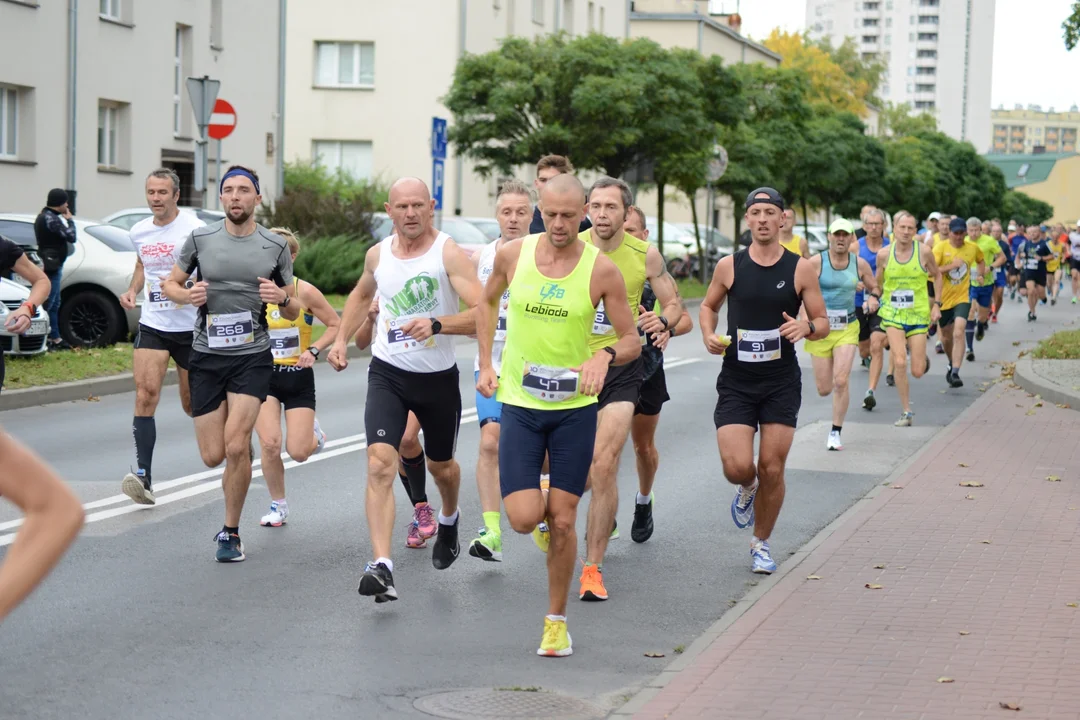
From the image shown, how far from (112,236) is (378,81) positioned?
31356mm

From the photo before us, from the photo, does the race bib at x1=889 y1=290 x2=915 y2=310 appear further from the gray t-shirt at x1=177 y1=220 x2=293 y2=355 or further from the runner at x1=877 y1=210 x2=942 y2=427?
the gray t-shirt at x1=177 y1=220 x2=293 y2=355

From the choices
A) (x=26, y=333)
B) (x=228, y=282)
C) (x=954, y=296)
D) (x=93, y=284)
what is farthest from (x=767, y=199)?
(x=93, y=284)

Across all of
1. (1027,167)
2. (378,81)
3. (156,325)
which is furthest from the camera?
(1027,167)

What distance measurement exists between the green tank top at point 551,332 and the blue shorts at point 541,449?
50 millimetres

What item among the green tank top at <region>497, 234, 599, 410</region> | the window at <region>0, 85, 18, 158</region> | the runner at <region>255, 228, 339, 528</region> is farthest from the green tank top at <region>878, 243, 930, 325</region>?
the window at <region>0, 85, 18, 158</region>

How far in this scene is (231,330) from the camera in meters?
8.17

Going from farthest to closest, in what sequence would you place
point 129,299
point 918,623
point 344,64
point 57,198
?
point 344,64 < point 57,198 < point 129,299 < point 918,623

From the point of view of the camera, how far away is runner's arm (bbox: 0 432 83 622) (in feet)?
7.29

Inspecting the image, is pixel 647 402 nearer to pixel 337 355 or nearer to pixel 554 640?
pixel 337 355

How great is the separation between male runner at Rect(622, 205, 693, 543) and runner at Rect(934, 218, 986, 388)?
34.6 ft

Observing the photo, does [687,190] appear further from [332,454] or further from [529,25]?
[332,454]

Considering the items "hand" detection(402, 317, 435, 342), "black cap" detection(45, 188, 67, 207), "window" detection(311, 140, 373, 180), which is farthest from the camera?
"window" detection(311, 140, 373, 180)

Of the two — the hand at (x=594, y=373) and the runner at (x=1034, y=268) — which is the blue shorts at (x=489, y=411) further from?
the runner at (x=1034, y=268)

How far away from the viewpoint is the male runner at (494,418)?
8.11m
